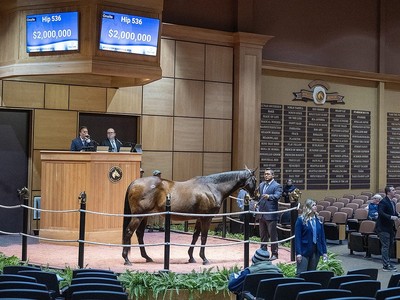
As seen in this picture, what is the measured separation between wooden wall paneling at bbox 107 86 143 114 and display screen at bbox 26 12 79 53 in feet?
12.7

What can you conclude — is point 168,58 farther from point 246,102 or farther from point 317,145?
point 317,145

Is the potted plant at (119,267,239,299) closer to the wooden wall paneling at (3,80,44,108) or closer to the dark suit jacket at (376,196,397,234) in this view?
the dark suit jacket at (376,196,397,234)

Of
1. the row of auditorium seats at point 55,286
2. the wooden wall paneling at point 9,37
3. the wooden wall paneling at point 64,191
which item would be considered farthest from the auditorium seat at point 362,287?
the wooden wall paneling at point 9,37

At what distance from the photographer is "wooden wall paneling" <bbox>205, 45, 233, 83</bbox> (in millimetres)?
18797

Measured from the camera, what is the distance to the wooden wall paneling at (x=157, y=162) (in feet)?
58.0

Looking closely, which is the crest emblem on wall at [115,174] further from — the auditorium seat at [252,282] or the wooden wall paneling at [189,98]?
the auditorium seat at [252,282]

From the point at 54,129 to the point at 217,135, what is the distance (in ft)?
16.2

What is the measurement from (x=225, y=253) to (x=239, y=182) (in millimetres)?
1638

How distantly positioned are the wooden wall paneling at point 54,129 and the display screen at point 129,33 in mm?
3708


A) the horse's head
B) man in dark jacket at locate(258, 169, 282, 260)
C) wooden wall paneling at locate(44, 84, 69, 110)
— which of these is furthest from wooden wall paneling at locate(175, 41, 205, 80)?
the horse's head

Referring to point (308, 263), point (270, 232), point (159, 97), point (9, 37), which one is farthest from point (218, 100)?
point (308, 263)

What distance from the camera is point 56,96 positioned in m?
16.2

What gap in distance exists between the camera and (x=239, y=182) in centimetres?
1176

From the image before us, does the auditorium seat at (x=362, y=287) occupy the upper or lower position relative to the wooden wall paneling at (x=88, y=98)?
lower
